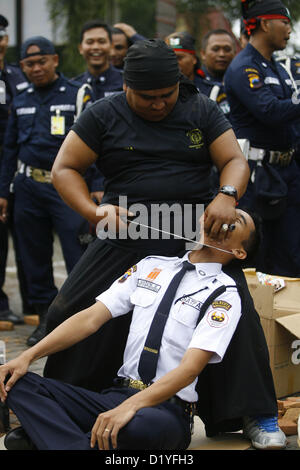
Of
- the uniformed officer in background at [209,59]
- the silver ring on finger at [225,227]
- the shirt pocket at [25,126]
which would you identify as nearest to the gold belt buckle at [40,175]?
the shirt pocket at [25,126]

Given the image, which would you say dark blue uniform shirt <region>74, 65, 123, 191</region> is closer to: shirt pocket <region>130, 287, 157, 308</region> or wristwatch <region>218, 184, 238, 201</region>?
wristwatch <region>218, 184, 238, 201</region>

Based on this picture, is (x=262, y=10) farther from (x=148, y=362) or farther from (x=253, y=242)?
(x=148, y=362)

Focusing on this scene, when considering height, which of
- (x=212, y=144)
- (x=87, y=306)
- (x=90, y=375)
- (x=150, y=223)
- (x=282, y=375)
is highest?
(x=212, y=144)

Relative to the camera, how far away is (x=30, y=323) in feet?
20.5

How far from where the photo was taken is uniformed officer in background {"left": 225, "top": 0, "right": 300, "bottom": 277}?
16.3ft

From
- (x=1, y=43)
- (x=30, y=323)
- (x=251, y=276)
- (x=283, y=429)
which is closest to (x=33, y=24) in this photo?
(x=1, y=43)

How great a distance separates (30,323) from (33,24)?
7.48m

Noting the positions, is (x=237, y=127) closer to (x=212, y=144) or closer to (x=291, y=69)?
(x=291, y=69)

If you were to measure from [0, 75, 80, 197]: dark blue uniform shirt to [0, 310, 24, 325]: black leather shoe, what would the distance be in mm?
1276

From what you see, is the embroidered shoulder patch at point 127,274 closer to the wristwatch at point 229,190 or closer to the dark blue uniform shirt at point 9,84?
the wristwatch at point 229,190

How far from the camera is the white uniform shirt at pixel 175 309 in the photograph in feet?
10.1

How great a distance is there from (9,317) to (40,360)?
159 centimetres

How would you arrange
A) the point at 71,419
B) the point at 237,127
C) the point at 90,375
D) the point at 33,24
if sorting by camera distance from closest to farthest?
the point at 71,419
the point at 90,375
the point at 237,127
the point at 33,24

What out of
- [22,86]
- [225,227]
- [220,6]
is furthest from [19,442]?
[220,6]
